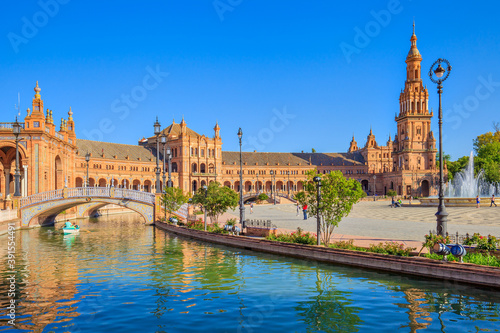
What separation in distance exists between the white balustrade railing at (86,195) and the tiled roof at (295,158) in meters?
85.4

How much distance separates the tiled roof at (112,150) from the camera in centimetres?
10181

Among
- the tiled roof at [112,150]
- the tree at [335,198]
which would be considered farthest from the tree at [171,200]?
the tiled roof at [112,150]

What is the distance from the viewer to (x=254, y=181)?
131875 millimetres

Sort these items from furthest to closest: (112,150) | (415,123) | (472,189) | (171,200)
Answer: (415,123), (112,150), (472,189), (171,200)

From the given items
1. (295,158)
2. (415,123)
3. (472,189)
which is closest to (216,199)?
(472,189)

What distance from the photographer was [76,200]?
142ft

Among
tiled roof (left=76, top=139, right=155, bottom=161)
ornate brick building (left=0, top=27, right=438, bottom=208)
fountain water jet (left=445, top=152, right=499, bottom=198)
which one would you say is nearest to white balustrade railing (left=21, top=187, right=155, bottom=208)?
ornate brick building (left=0, top=27, right=438, bottom=208)

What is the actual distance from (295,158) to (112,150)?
59.4 m

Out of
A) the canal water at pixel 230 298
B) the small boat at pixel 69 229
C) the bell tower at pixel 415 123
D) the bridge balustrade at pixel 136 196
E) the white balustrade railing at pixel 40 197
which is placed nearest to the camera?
the canal water at pixel 230 298

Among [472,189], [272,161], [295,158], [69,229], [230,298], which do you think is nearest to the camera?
[230,298]

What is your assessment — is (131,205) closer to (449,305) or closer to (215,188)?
(215,188)

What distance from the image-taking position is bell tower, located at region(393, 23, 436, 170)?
115 metres

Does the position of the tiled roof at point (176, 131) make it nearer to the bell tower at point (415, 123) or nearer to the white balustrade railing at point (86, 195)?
the bell tower at point (415, 123)

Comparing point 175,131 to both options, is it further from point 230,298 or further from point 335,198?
point 230,298
